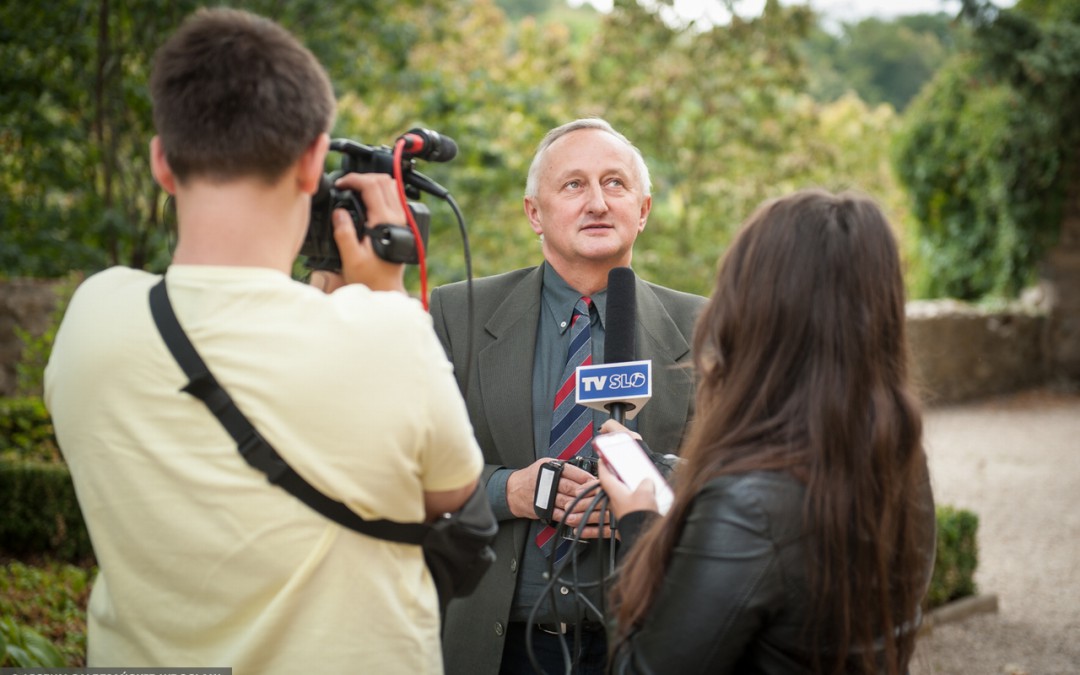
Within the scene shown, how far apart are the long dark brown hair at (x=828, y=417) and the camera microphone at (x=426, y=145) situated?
1.86ft

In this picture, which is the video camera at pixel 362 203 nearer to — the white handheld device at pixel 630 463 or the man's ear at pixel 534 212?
the white handheld device at pixel 630 463

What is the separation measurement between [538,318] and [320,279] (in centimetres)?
115

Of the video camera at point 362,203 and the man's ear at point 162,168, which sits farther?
the video camera at point 362,203

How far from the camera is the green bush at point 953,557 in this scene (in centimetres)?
588

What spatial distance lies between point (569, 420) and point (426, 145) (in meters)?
1.07

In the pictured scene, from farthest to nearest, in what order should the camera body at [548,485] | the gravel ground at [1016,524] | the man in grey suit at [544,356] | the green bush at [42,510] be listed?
the green bush at [42,510] → the gravel ground at [1016,524] → the man in grey suit at [544,356] → the camera body at [548,485]

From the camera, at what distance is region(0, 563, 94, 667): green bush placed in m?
4.16

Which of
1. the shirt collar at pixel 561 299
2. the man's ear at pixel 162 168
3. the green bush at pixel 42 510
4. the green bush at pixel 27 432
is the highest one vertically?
the man's ear at pixel 162 168

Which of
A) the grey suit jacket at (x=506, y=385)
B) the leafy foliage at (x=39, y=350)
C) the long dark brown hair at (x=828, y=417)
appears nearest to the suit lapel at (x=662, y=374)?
the grey suit jacket at (x=506, y=385)

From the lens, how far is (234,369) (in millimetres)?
1442

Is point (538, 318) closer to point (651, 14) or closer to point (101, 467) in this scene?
point (101, 467)

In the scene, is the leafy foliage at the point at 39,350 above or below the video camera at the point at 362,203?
below

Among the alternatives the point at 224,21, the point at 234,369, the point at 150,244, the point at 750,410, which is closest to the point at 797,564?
the point at 750,410

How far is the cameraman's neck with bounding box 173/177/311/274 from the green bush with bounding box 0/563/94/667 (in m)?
2.15
